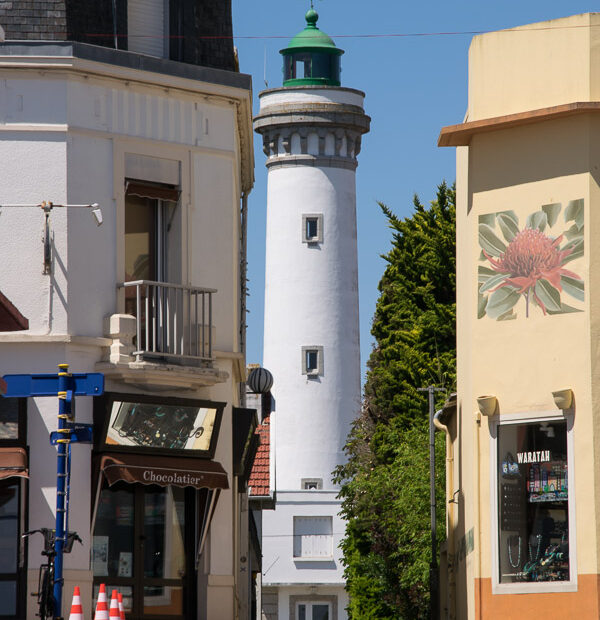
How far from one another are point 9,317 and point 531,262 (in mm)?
7159

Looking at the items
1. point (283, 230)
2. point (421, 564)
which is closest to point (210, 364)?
point (421, 564)

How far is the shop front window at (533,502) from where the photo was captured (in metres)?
19.6

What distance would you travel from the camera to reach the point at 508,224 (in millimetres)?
20578

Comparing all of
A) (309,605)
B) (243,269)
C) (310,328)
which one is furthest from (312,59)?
(243,269)

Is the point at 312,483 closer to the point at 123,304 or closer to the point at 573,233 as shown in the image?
the point at 123,304

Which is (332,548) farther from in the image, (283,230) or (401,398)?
(401,398)

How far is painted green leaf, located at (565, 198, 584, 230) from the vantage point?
1974 cm

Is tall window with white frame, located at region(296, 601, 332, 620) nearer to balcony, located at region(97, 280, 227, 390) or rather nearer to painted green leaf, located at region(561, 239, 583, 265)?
balcony, located at region(97, 280, 227, 390)

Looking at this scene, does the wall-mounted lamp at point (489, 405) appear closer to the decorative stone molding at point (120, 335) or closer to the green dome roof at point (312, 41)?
the decorative stone molding at point (120, 335)

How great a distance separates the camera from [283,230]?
65.1 metres

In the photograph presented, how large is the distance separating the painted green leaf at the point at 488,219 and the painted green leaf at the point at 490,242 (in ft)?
0.15

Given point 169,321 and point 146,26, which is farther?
point 146,26

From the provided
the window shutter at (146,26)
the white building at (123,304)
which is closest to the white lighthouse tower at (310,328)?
Answer: the window shutter at (146,26)

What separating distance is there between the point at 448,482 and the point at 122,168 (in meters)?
7.36
